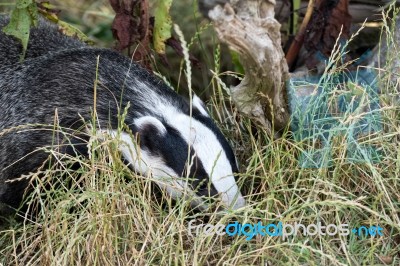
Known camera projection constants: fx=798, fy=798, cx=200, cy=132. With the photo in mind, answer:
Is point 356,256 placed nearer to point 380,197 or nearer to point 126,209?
point 380,197

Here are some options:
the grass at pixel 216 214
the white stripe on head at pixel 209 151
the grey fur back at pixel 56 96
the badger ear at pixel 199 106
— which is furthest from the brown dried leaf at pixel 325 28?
the white stripe on head at pixel 209 151

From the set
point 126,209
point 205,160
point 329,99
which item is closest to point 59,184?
point 126,209

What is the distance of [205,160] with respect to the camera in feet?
14.4

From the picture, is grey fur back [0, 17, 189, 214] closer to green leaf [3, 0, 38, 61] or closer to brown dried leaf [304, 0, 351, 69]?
green leaf [3, 0, 38, 61]

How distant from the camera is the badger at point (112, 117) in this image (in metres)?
4.39

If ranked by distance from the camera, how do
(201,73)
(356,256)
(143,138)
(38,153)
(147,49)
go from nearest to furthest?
(356,256), (143,138), (38,153), (147,49), (201,73)

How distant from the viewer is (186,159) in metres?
4.41

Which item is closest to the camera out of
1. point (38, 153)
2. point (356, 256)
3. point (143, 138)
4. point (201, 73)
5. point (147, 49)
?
point (356, 256)

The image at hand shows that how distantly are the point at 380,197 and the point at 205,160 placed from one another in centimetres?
97

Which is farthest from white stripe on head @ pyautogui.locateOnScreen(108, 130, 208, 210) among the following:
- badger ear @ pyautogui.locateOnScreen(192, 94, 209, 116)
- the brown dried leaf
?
the brown dried leaf

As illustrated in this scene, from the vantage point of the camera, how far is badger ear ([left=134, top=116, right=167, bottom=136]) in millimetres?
4414

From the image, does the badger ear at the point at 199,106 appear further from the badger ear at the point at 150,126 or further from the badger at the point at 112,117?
the badger ear at the point at 150,126

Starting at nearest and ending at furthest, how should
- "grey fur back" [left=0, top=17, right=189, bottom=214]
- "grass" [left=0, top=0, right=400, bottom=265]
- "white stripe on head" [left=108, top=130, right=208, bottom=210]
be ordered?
1. "grass" [left=0, top=0, right=400, bottom=265]
2. "white stripe on head" [left=108, top=130, right=208, bottom=210]
3. "grey fur back" [left=0, top=17, right=189, bottom=214]

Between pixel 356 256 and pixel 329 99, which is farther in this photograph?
pixel 329 99
